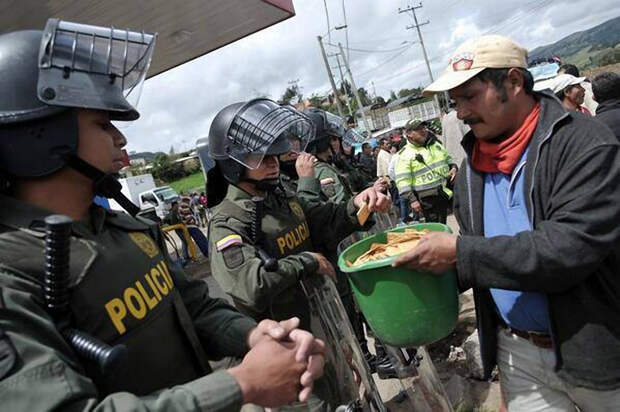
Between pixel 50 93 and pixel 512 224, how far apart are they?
178 centimetres

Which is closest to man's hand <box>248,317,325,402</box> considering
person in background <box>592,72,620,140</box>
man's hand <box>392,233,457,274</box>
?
man's hand <box>392,233,457,274</box>

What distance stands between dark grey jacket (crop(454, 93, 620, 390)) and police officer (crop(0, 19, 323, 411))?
0.78 meters

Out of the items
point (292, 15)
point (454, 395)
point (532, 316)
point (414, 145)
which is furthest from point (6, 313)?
point (414, 145)

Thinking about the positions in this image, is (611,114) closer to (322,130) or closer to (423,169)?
(423,169)

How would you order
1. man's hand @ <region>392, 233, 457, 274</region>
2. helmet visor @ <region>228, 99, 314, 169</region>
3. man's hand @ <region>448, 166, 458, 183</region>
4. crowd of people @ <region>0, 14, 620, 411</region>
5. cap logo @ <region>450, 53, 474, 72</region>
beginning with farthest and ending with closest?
1. man's hand @ <region>448, 166, 458, 183</region>
2. helmet visor @ <region>228, 99, 314, 169</region>
3. cap logo @ <region>450, 53, 474, 72</region>
4. man's hand @ <region>392, 233, 457, 274</region>
5. crowd of people @ <region>0, 14, 620, 411</region>

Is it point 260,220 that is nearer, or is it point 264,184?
point 260,220

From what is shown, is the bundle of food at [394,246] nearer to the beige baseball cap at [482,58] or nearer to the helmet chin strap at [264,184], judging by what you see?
the beige baseball cap at [482,58]

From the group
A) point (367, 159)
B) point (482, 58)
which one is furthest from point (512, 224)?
point (367, 159)

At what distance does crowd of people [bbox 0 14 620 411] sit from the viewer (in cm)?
105

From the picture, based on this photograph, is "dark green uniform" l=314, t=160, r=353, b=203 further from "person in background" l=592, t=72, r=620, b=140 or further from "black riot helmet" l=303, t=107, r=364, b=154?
"person in background" l=592, t=72, r=620, b=140

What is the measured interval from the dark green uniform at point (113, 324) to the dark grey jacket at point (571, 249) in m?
0.99

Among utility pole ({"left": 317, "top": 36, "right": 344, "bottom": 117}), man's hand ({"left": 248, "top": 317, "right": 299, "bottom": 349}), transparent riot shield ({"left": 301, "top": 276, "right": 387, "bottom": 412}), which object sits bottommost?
transparent riot shield ({"left": 301, "top": 276, "right": 387, "bottom": 412})

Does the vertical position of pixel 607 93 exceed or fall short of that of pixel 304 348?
it exceeds it

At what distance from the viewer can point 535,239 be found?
4.90 ft
